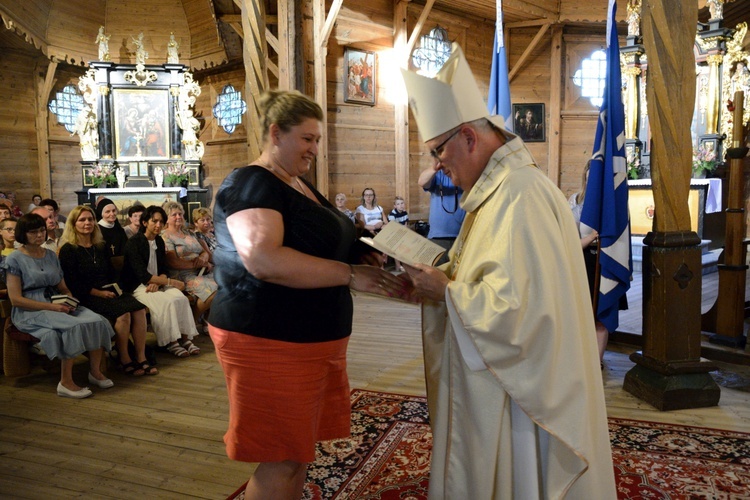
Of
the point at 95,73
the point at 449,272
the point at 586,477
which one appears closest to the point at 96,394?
the point at 449,272

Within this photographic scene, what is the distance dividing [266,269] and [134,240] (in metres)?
3.49

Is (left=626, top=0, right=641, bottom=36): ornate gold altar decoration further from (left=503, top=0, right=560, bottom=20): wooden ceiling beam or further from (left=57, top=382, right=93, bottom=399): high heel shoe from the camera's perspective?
(left=57, top=382, right=93, bottom=399): high heel shoe

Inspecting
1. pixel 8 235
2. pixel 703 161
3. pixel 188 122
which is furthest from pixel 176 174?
pixel 703 161

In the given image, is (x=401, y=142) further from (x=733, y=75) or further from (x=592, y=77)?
(x=733, y=75)

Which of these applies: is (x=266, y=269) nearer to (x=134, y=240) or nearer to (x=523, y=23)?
(x=134, y=240)

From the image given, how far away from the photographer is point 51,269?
156 inches

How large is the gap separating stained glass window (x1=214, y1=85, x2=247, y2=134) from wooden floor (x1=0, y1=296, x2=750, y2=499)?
30.1ft

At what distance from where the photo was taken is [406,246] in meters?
1.70

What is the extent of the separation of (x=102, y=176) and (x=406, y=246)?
11.5 meters

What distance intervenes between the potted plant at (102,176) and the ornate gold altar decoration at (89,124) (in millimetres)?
304

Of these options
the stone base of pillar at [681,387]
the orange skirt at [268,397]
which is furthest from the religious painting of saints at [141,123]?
the orange skirt at [268,397]

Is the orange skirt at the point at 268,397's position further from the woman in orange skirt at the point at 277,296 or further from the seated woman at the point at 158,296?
the seated woman at the point at 158,296

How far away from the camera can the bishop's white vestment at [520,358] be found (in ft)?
4.76

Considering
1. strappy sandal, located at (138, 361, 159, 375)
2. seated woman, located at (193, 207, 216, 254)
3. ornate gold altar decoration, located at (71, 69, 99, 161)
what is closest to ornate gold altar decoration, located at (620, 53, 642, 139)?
seated woman, located at (193, 207, 216, 254)
